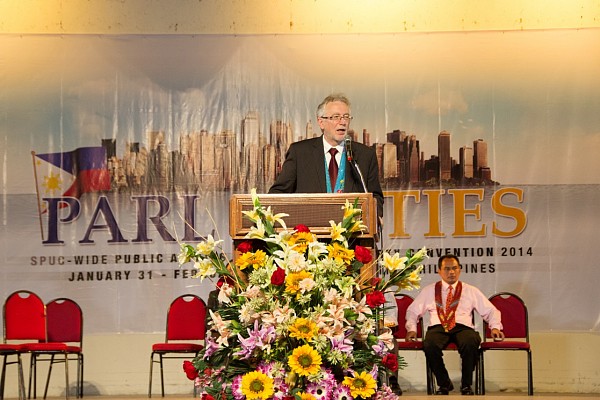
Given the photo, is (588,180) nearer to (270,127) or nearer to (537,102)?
(537,102)

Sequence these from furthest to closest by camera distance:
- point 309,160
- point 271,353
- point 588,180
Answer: point 588,180 → point 309,160 → point 271,353

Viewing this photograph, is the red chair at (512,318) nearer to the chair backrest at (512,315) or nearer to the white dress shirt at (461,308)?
the chair backrest at (512,315)

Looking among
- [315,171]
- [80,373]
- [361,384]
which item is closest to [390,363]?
[361,384]

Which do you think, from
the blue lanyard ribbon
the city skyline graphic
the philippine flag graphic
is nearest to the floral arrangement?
the blue lanyard ribbon

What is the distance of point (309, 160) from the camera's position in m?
4.20

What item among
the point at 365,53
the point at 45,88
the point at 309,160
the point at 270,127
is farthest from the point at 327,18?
the point at 309,160

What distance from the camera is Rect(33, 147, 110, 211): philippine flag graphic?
24.7ft

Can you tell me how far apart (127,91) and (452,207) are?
278cm

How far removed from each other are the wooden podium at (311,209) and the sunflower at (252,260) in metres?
0.12

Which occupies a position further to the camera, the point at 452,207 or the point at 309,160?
the point at 452,207

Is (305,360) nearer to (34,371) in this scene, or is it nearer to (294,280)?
(294,280)

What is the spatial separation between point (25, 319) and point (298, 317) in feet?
14.1

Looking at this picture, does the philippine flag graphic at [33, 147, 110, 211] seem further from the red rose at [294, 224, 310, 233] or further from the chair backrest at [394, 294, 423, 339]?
the red rose at [294, 224, 310, 233]

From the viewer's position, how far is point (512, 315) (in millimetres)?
7012
